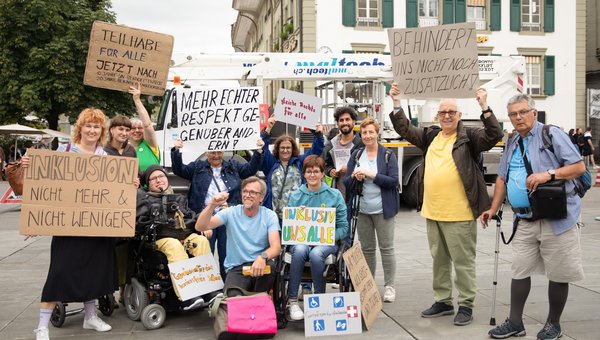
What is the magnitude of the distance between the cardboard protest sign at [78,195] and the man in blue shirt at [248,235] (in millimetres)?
643

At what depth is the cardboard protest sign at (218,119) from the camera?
21.2ft

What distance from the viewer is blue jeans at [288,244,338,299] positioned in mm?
5648

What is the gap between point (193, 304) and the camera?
5664 mm

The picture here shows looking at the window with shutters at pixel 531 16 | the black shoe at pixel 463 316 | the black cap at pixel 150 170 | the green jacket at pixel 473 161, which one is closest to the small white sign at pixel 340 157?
the green jacket at pixel 473 161

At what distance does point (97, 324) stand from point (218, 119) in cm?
213

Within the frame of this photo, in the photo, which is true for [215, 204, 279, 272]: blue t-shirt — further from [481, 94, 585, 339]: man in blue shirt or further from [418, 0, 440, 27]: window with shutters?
[418, 0, 440, 27]: window with shutters

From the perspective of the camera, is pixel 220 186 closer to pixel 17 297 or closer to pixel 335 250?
pixel 335 250

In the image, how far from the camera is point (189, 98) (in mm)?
6547

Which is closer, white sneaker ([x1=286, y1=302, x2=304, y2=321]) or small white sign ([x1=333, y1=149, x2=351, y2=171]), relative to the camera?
white sneaker ([x1=286, y1=302, x2=304, y2=321])

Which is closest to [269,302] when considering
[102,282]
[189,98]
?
[102,282]

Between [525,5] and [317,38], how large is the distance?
987 centimetres

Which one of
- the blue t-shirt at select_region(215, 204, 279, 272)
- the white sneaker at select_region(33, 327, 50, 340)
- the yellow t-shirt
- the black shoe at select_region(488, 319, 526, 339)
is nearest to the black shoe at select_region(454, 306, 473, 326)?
the black shoe at select_region(488, 319, 526, 339)

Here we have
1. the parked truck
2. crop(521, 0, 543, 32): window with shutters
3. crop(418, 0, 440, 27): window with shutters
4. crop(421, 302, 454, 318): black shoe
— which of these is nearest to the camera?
crop(421, 302, 454, 318): black shoe

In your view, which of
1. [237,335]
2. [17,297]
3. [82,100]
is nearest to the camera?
[237,335]
